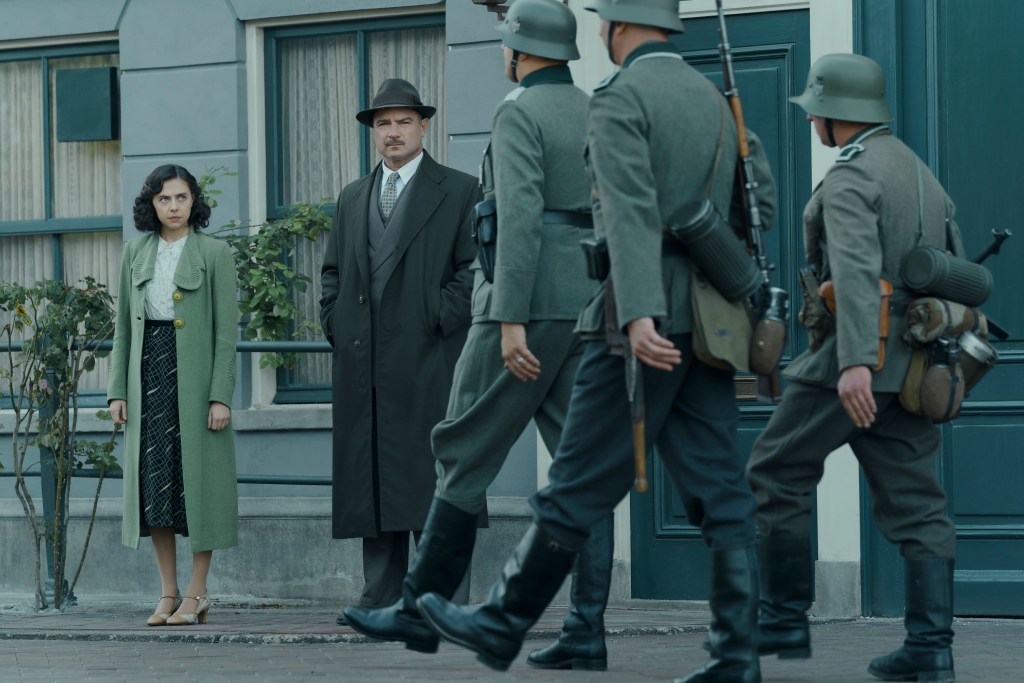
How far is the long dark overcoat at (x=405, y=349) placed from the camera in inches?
288

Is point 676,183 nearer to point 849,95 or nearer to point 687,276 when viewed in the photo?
point 687,276

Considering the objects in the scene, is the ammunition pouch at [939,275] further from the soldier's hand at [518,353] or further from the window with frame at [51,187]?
the window with frame at [51,187]

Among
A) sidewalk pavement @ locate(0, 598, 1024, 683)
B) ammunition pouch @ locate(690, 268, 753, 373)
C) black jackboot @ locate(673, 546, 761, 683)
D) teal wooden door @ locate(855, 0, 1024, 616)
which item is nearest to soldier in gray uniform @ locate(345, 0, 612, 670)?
sidewalk pavement @ locate(0, 598, 1024, 683)

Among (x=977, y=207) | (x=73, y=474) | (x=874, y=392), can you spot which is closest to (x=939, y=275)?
(x=874, y=392)

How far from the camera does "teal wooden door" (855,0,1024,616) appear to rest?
286 inches

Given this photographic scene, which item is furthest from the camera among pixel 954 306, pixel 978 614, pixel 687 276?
pixel 978 614

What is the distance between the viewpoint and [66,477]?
27.6 ft

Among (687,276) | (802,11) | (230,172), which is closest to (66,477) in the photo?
(230,172)

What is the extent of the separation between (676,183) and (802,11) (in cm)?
318

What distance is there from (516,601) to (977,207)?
3.40 metres

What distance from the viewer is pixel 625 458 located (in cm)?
477

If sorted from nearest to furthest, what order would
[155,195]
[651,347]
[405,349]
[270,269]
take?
[651,347] → [405,349] → [155,195] → [270,269]

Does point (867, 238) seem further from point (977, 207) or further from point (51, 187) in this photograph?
point (51, 187)

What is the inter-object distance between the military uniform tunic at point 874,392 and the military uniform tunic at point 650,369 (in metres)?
0.64
